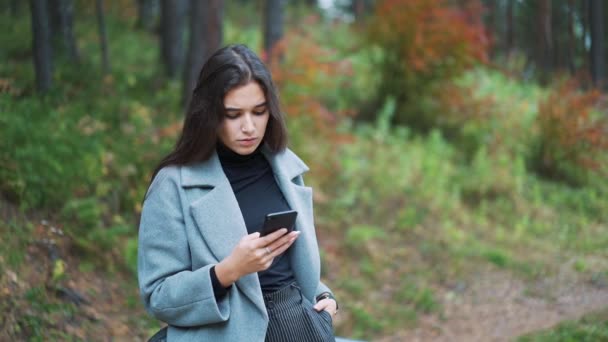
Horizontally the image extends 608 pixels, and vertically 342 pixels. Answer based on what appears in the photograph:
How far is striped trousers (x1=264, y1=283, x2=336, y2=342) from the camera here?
246 centimetres

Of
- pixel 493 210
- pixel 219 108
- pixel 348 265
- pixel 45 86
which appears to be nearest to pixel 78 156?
pixel 45 86

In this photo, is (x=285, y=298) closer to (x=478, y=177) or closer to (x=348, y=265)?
(x=348, y=265)

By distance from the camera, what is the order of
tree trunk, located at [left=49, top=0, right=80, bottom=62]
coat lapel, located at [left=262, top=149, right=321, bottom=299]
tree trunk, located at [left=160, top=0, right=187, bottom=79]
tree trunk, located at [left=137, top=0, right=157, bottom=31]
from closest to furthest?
coat lapel, located at [left=262, top=149, right=321, bottom=299], tree trunk, located at [left=49, top=0, right=80, bottom=62], tree trunk, located at [left=160, top=0, right=187, bottom=79], tree trunk, located at [left=137, top=0, right=157, bottom=31]

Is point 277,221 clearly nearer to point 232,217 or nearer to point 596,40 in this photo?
point 232,217

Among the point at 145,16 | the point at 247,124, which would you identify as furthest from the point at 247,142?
the point at 145,16

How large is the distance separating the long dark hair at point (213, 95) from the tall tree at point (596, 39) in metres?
10.7

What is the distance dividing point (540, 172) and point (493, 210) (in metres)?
1.77

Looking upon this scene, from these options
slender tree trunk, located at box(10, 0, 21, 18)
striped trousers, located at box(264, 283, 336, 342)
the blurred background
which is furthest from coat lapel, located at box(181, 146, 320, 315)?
slender tree trunk, located at box(10, 0, 21, 18)

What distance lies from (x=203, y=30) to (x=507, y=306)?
4580 mm

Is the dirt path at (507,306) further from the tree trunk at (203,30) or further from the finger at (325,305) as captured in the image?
the tree trunk at (203,30)

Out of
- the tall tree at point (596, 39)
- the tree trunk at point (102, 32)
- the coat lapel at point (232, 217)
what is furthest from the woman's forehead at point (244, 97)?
the tall tree at point (596, 39)

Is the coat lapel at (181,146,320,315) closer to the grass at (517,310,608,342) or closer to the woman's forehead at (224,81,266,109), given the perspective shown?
the woman's forehead at (224,81,266,109)

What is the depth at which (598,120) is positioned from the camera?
963 centimetres

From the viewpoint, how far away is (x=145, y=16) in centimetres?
1527
